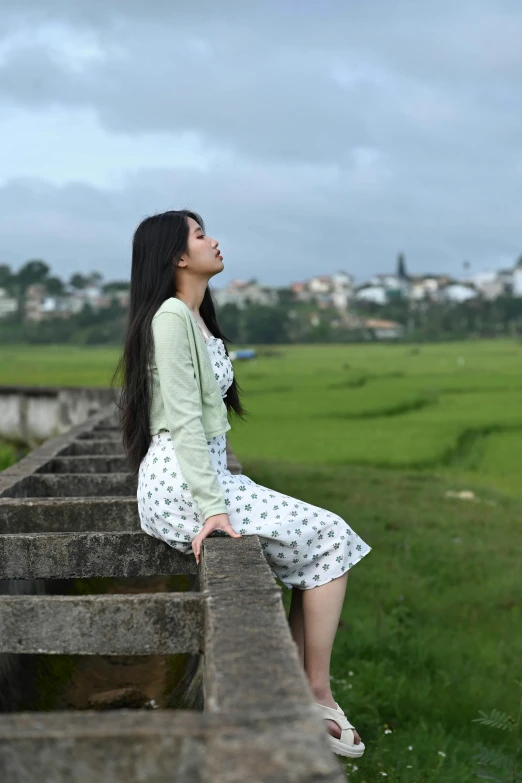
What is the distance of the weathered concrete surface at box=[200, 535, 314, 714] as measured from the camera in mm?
1605

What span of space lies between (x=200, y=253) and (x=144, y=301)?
0.25 metres

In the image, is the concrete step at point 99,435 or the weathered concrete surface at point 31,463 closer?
the weathered concrete surface at point 31,463

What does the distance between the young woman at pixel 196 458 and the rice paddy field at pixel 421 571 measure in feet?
2.04

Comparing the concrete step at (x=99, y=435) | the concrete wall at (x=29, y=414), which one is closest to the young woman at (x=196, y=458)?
the concrete step at (x=99, y=435)

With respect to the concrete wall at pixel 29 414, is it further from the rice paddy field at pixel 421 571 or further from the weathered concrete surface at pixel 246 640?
the weathered concrete surface at pixel 246 640

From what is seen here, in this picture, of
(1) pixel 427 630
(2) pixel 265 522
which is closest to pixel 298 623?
(2) pixel 265 522

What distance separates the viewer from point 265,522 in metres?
2.83

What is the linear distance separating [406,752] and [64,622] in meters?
1.77

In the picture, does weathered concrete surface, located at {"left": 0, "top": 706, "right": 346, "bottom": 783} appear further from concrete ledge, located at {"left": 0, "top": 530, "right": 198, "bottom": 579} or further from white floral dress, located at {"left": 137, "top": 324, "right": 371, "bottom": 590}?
concrete ledge, located at {"left": 0, "top": 530, "right": 198, "bottom": 579}

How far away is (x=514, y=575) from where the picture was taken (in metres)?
6.12

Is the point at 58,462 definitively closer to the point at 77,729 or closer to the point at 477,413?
the point at 77,729

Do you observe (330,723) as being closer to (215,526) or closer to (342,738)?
(342,738)

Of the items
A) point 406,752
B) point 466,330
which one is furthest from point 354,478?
point 466,330

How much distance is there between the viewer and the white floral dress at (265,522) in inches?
110
